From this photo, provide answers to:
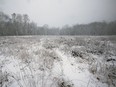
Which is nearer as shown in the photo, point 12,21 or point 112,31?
point 12,21

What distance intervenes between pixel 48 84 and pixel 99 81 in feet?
5.01

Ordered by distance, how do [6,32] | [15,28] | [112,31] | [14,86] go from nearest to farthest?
1. [14,86]
2. [6,32]
3. [15,28]
4. [112,31]

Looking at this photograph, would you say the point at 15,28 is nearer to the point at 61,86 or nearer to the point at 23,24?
the point at 23,24

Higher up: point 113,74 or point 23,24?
point 23,24

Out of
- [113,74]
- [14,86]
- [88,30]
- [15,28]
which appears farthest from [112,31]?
[15,28]

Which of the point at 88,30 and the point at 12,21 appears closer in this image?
the point at 12,21

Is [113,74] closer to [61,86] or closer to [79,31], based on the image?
[61,86]

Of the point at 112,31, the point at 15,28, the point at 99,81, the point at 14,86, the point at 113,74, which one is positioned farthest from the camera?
the point at 112,31

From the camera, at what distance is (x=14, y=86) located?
1749 millimetres

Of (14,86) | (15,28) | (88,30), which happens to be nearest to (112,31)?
(88,30)

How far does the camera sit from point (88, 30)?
180 feet

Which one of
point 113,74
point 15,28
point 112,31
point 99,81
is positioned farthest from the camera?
point 112,31

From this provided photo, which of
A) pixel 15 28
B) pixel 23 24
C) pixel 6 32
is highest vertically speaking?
pixel 23 24

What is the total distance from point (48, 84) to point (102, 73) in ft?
6.21
